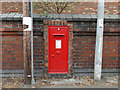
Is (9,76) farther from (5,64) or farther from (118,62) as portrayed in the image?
(118,62)

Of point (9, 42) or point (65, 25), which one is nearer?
point (65, 25)

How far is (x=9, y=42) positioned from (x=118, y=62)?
13.2 ft

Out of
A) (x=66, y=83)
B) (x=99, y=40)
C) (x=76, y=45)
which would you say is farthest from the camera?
(x=76, y=45)

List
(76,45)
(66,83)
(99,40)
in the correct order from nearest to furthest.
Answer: (66,83) → (99,40) → (76,45)

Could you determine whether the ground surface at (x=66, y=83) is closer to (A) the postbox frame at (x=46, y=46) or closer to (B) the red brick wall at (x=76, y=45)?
(A) the postbox frame at (x=46, y=46)

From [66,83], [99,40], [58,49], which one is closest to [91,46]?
[99,40]

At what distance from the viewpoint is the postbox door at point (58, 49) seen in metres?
3.95

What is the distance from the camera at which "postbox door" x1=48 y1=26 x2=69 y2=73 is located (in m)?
3.95

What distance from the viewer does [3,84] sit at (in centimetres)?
371

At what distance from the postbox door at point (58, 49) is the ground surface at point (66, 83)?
0.38 m

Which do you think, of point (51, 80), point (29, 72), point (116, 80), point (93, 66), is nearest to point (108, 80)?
point (116, 80)

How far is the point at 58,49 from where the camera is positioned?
158 inches

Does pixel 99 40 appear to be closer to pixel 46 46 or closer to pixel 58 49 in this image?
pixel 58 49

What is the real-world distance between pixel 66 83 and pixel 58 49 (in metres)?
1.09
